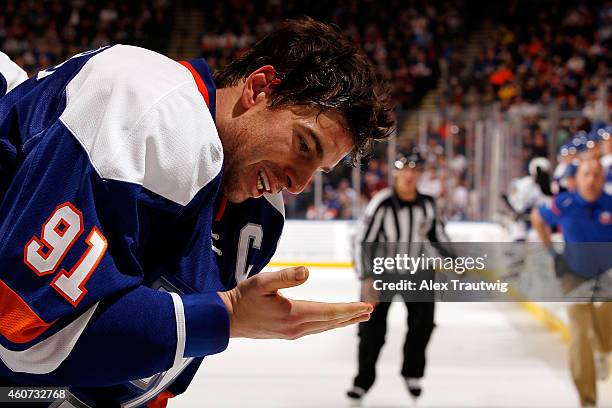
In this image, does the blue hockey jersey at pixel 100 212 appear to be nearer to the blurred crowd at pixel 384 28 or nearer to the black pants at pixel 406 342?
the black pants at pixel 406 342

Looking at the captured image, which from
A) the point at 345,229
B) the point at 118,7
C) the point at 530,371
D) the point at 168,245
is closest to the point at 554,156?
the point at 345,229

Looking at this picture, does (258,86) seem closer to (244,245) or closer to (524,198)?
(244,245)

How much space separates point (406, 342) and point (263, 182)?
12.2 feet

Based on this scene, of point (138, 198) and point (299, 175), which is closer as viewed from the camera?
point (138, 198)

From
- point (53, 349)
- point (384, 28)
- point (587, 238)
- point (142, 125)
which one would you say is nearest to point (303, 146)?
point (142, 125)

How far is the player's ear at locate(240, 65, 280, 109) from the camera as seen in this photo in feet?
3.42

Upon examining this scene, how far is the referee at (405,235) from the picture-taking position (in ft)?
14.7

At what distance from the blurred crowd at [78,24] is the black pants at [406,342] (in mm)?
9718

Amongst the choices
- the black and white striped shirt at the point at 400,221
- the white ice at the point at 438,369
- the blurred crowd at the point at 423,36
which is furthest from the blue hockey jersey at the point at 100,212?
the blurred crowd at the point at 423,36

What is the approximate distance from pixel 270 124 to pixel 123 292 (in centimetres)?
31

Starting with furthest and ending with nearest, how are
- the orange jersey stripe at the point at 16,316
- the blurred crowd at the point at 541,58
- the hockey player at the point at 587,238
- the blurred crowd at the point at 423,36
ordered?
the blurred crowd at the point at 423,36
the blurred crowd at the point at 541,58
the hockey player at the point at 587,238
the orange jersey stripe at the point at 16,316

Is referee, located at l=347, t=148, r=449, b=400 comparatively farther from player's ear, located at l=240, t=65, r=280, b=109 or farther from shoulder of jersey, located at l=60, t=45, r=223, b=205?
shoulder of jersey, located at l=60, t=45, r=223, b=205

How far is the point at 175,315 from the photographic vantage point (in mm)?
865

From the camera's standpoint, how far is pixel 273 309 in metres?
0.90
